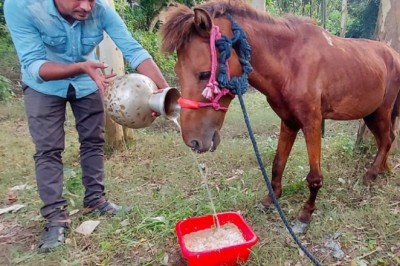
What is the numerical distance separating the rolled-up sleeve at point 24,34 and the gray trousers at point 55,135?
297 millimetres

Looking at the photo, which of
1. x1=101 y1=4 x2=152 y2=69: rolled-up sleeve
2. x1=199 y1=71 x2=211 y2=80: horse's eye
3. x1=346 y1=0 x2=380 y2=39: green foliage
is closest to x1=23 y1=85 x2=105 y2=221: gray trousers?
x1=101 y1=4 x2=152 y2=69: rolled-up sleeve

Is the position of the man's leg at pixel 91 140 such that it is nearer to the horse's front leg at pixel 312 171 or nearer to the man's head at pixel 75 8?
the man's head at pixel 75 8

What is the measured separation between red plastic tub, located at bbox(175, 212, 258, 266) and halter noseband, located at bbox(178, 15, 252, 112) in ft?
2.64

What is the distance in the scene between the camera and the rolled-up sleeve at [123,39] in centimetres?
→ 307

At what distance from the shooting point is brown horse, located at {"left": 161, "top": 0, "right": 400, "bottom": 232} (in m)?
2.43

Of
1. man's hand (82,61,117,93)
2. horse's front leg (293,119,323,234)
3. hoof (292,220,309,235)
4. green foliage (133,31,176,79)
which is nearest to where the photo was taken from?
man's hand (82,61,117,93)

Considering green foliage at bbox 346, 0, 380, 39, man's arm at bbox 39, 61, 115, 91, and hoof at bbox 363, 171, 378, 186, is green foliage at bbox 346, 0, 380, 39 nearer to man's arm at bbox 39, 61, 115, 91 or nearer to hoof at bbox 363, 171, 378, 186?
hoof at bbox 363, 171, 378, 186

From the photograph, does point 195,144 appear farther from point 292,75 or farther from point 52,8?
point 52,8

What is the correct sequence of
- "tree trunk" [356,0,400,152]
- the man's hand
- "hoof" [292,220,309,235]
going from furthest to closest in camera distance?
"tree trunk" [356,0,400,152] → "hoof" [292,220,309,235] → the man's hand

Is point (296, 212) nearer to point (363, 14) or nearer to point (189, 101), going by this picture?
point (189, 101)

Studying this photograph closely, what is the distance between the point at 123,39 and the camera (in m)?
3.12

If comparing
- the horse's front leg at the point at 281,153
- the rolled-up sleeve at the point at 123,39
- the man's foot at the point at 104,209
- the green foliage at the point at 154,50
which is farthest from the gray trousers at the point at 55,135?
the green foliage at the point at 154,50

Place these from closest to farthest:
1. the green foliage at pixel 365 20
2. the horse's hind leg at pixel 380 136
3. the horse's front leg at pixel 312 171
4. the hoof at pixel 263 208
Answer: the horse's front leg at pixel 312 171, the hoof at pixel 263 208, the horse's hind leg at pixel 380 136, the green foliage at pixel 365 20

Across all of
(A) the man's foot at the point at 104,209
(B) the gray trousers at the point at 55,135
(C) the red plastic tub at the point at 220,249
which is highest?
(B) the gray trousers at the point at 55,135
